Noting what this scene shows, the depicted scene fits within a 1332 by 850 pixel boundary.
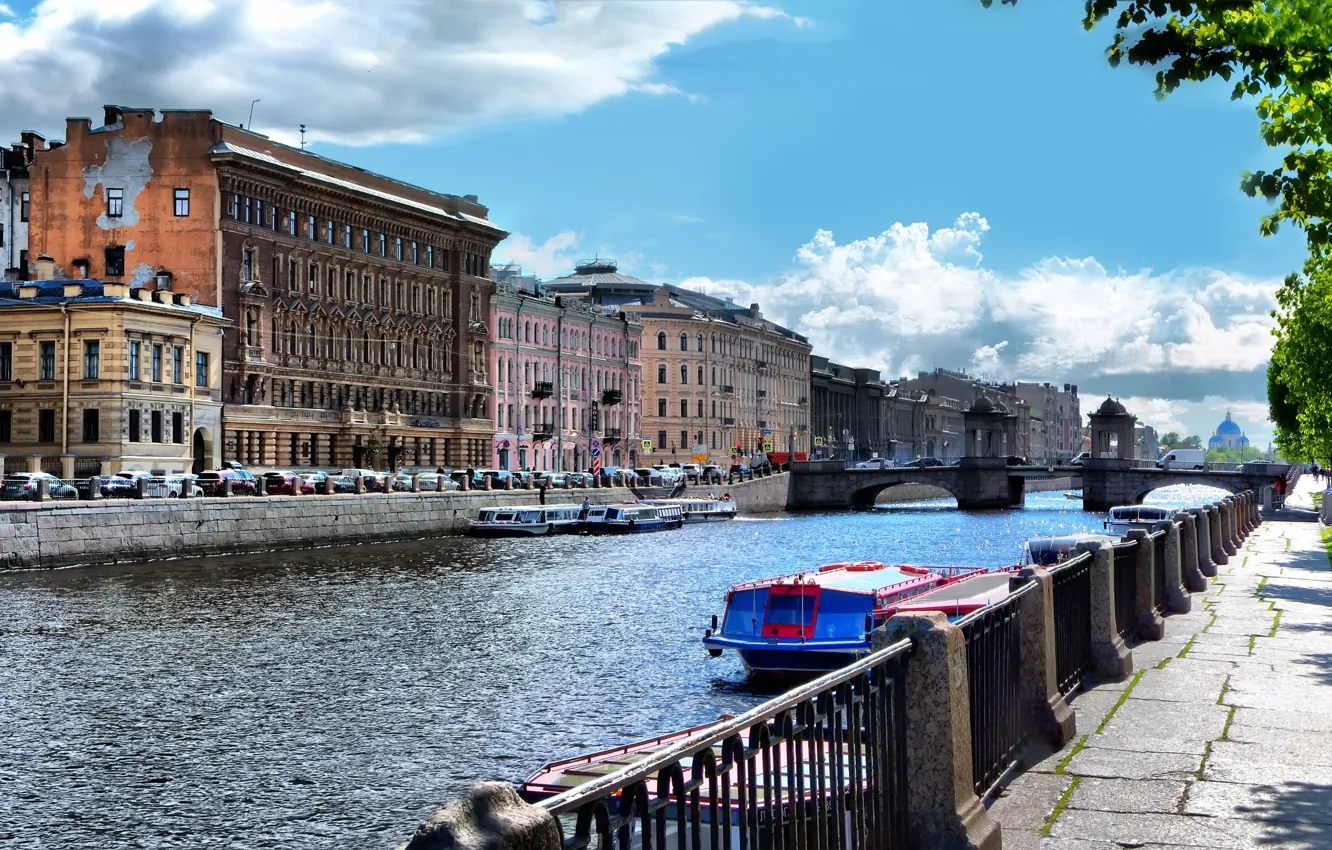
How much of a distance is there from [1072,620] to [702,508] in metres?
78.5

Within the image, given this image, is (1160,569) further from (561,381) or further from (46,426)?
(561,381)

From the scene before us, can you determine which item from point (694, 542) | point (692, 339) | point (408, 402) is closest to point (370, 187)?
point (408, 402)

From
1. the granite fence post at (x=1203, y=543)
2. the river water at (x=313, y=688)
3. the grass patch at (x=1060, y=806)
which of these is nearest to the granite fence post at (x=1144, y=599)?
the grass patch at (x=1060, y=806)

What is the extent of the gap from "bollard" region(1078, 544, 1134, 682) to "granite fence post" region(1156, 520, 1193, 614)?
626 cm

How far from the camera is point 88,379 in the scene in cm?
6362

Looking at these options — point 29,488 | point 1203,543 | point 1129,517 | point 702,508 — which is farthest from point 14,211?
point 1203,543

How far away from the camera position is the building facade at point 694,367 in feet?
438

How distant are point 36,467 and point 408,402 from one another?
31.7m

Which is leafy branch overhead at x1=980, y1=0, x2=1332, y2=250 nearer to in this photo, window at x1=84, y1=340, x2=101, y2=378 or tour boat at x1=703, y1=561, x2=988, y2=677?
tour boat at x1=703, y1=561, x2=988, y2=677

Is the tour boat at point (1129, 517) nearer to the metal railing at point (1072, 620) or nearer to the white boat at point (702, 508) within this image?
the white boat at point (702, 508)

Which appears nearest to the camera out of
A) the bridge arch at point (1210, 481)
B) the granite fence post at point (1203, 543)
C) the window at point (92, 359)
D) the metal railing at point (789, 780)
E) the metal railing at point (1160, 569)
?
the metal railing at point (789, 780)

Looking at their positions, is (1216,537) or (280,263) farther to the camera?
(280,263)

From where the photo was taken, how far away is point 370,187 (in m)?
87.5

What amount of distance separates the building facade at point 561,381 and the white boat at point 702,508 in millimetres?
13155
